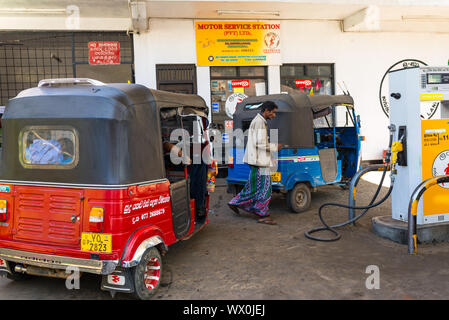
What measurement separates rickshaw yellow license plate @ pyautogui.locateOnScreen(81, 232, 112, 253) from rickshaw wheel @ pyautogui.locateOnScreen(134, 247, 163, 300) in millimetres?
358

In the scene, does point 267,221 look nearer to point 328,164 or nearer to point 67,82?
point 328,164

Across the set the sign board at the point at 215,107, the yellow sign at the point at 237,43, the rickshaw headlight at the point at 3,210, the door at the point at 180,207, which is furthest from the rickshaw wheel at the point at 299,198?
the yellow sign at the point at 237,43

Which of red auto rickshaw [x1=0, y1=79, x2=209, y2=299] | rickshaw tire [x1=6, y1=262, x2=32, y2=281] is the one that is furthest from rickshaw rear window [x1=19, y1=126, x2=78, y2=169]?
rickshaw tire [x1=6, y1=262, x2=32, y2=281]

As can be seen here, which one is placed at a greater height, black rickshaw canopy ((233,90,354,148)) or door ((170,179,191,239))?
black rickshaw canopy ((233,90,354,148))

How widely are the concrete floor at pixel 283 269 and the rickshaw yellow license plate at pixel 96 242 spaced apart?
26.8 inches

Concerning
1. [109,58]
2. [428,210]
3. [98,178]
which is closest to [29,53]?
[109,58]

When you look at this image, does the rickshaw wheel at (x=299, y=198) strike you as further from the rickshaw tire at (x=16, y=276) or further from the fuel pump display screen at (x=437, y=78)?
the rickshaw tire at (x=16, y=276)

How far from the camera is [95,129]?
3.39m

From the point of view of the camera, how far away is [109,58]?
10812 mm

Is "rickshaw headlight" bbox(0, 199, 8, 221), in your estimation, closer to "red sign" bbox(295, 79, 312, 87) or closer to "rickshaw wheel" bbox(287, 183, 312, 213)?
"rickshaw wheel" bbox(287, 183, 312, 213)

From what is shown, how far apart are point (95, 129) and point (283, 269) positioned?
2.52 m

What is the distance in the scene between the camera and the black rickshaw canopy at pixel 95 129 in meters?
3.37

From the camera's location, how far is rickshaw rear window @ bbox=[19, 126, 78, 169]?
3.48 m

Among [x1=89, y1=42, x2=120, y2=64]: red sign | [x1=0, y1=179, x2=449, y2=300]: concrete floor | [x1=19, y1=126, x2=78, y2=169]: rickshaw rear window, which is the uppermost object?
[x1=89, y1=42, x2=120, y2=64]: red sign
